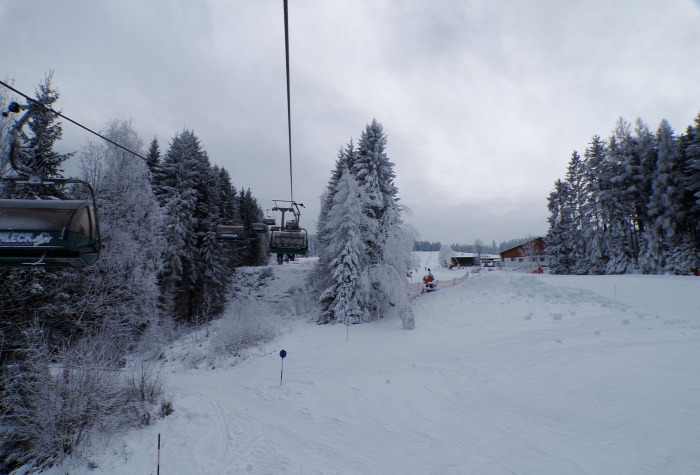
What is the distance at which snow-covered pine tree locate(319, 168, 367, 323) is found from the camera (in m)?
19.9

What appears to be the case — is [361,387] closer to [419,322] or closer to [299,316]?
[419,322]

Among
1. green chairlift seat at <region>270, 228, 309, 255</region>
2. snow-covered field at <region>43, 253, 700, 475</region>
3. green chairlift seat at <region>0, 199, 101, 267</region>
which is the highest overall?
green chairlift seat at <region>270, 228, 309, 255</region>

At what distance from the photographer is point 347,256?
1991cm

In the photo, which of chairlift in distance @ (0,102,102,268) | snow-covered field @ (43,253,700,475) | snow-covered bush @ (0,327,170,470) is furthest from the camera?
snow-covered bush @ (0,327,170,470)

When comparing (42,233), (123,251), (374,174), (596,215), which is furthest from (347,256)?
(596,215)

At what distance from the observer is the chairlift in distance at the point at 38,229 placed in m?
4.47

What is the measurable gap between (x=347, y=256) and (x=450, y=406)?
41.1 feet

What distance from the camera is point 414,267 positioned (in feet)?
67.0

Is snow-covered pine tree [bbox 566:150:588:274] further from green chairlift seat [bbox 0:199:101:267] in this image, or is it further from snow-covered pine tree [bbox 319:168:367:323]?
green chairlift seat [bbox 0:199:101:267]

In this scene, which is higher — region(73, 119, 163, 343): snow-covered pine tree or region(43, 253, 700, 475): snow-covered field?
region(73, 119, 163, 343): snow-covered pine tree

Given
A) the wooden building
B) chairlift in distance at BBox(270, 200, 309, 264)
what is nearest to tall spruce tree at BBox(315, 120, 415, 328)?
chairlift in distance at BBox(270, 200, 309, 264)

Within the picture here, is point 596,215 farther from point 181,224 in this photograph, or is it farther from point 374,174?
point 181,224

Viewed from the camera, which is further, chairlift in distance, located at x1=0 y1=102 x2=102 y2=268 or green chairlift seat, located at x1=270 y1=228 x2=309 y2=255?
green chairlift seat, located at x1=270 y1=228 x2=309 y2=255

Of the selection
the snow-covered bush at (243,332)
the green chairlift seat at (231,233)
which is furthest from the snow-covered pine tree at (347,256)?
the green chairlift seat at (231,233)
